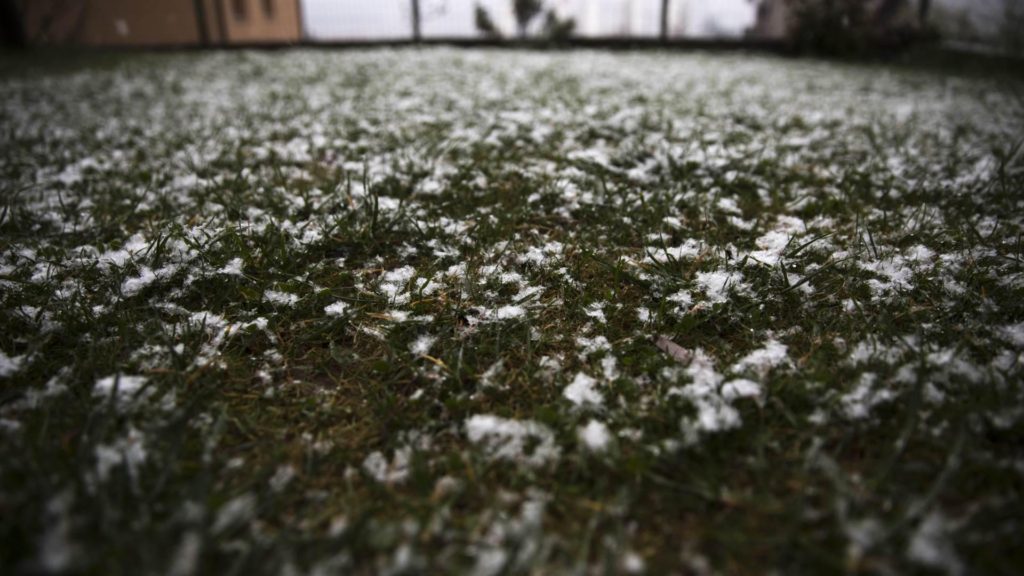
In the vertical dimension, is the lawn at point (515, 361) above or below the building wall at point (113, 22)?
below

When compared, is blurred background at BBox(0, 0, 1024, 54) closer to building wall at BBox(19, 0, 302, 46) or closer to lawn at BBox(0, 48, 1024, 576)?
building wall at BBox(19, 0, 302, 46)

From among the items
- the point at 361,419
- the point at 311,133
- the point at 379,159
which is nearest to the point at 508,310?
the point at 361,419

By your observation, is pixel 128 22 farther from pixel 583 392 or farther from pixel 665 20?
pixel 583 392

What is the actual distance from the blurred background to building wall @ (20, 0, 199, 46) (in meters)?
0.02

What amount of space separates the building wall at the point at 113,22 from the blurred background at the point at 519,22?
2 centimetres

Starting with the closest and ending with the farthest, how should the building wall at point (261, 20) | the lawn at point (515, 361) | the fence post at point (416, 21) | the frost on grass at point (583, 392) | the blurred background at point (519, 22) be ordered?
1. the lawn at point (515, 361)
2. the frost on grass at point (583, 392)
3. the blurred background at point (519, 22)
4. the fence post at point (416, 21)
5. the building wall at point (261, 20)

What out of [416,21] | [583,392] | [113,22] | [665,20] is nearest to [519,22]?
[416,21]

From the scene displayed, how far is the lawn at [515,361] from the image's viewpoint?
0.92 meters

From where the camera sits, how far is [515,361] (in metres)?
1.38

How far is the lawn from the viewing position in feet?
3.03

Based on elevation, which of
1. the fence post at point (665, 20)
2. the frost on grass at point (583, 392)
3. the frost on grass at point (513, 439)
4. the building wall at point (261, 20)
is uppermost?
the building wall at point (261, 20)

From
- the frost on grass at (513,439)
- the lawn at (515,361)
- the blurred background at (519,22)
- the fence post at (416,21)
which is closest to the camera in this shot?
the lawn at (515,361)

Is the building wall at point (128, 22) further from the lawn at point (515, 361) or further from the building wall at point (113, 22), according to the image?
the lawn at point (515, 361)

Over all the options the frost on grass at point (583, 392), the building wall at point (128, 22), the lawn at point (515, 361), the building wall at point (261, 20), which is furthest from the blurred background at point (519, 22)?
the frost on grass at point (583, 392)
